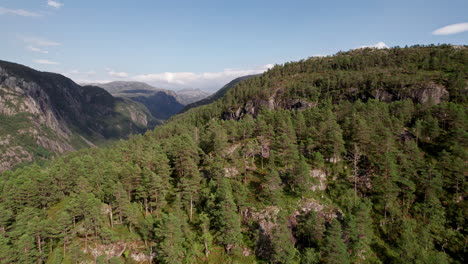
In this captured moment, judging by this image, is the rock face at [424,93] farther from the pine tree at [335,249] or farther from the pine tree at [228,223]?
the pine tree at [228,223]

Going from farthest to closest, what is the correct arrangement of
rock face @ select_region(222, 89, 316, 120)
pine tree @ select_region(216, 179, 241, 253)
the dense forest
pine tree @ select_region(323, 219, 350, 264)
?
rock face @ select_region(222, 89, 316, 120)
pine tree @ select_region(216, 179, 241, 253)
the dense forest
pine tree @ select_region(323, 219, 350, 264)

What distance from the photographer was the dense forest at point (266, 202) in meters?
47.3

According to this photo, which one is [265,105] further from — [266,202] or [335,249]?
[335,249]

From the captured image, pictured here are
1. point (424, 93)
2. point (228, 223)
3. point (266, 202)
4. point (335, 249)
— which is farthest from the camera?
point (424, 93)

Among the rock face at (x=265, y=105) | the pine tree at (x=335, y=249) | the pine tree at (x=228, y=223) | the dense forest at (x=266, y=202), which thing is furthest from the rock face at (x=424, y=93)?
the pine tree at (x=228, y=223)

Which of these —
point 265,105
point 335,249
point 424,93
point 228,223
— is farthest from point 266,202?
point 424,93

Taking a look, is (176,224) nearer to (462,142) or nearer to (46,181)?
(46,181)

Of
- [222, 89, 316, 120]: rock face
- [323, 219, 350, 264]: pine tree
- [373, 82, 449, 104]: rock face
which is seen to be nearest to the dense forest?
[323, 219, 350, 264]: pine tree

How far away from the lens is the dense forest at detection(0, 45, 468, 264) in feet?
155

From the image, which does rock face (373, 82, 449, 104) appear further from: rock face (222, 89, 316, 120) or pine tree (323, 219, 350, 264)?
pine tree (323, 219, 350, 264)

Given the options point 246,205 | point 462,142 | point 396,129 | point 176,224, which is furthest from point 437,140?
point 176,224

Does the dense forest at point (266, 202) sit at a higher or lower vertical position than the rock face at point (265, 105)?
lower

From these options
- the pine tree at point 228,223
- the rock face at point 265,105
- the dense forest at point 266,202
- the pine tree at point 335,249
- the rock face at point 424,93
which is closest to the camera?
the pine tree at point 335,249

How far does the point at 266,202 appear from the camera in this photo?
2311 inches
